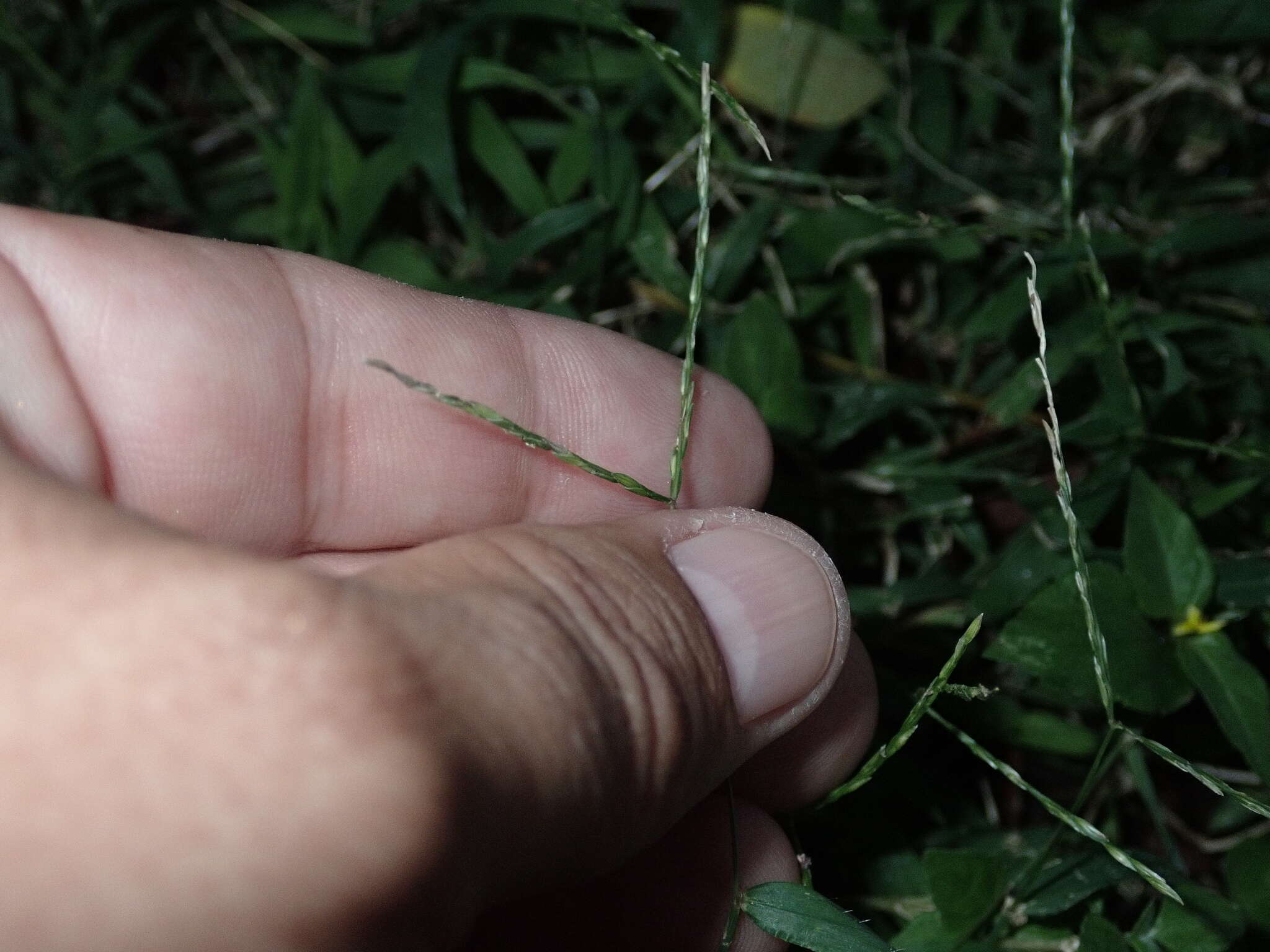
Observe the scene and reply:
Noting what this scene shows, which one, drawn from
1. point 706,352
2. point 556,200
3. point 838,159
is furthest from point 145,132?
point 838,159

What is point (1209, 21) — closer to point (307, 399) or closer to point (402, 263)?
point (402, 263)

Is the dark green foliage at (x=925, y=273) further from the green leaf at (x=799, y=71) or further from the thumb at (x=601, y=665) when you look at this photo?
the thumb at (x=601, y=665)

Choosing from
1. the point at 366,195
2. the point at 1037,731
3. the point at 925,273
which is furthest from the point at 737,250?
the point at 1037,731

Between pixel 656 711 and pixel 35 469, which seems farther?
pixel 656 711

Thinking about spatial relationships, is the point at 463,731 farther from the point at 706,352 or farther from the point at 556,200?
the point at 556,200

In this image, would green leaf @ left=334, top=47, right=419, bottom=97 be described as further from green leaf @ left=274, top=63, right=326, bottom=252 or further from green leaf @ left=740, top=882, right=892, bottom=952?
green leaf @ left=740, top=882, right=892, bottom=952

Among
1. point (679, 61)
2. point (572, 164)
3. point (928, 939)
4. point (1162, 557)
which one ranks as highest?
point (679, 61)

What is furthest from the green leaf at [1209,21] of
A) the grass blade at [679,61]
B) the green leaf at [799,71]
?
the grass blade at [679,61]
